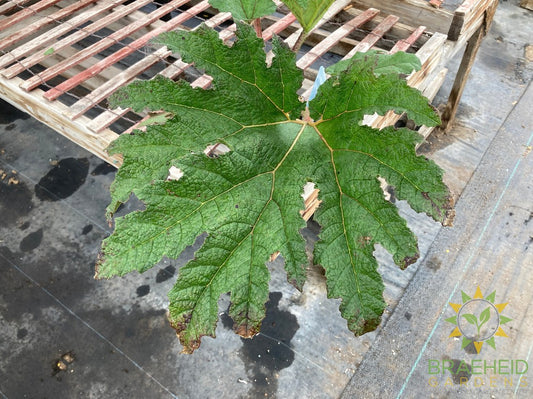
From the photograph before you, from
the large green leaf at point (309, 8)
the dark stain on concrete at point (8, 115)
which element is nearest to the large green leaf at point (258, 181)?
the large green leaf at point (309, 8)

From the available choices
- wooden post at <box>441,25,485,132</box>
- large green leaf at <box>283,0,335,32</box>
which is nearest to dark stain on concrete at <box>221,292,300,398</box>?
large green leaf at <box>283,0,335,32</box>

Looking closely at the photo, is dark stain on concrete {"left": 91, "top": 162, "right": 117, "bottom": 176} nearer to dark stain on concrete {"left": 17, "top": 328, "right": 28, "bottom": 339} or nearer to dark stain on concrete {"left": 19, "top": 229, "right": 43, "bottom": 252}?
dark stain on concrete {"left": 19, "top": 229, "right": 43, "bottom": 252}

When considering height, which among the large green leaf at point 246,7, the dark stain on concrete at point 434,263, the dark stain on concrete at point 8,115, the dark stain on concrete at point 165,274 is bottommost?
the dark stain on concrete at point 165,274

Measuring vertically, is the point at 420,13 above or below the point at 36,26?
above

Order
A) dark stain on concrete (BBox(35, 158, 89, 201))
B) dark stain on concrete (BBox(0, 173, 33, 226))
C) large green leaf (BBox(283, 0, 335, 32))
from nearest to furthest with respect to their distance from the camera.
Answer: large green leaf (BBox(283, 0, 335, 32))
dark stain on concrete (BBox(0, 173, 33, 226))
dark stain on concrete (BBox(35, 158, 89, 201))

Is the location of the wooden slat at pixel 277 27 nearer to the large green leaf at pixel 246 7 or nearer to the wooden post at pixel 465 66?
the large green leaf at pixel 246 7

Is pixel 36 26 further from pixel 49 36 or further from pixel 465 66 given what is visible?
pixel 465 66

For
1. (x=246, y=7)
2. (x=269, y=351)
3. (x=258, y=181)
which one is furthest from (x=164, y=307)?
(x=246, y=7)
